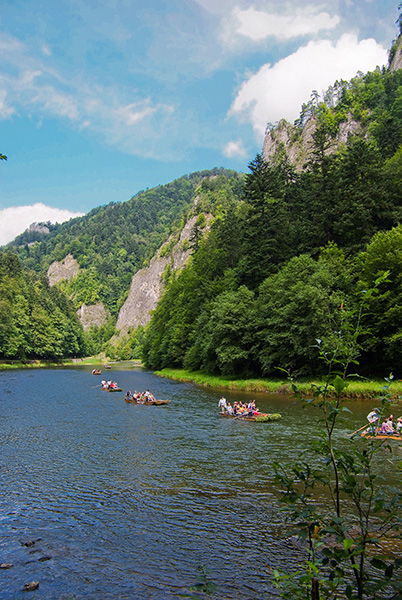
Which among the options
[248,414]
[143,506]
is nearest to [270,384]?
[248,414]

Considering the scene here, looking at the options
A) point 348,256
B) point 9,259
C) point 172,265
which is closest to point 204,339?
point 348,256

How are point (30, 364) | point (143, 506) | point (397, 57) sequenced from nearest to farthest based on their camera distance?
point (143, 506) < point (30, 364) < point (397, 57)

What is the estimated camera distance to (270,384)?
46.3 m

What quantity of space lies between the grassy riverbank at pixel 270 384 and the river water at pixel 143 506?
5774 mm

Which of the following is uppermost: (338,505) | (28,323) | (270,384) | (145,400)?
(28,323)

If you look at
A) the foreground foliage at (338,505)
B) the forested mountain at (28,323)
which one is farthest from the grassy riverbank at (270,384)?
the forested mountain at (28,323)

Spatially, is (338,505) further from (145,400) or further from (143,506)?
(145,400)

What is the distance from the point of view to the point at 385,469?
60.0 feet

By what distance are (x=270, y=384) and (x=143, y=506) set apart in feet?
107

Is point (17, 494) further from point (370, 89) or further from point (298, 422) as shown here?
point (370, 89)

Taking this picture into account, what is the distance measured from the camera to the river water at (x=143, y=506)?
1047cm

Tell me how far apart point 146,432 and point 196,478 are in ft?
35.1

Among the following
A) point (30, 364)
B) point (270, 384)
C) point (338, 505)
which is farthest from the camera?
point (30, 364)

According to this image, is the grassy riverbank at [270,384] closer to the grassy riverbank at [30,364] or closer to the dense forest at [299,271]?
the dense forest at [299,271]
